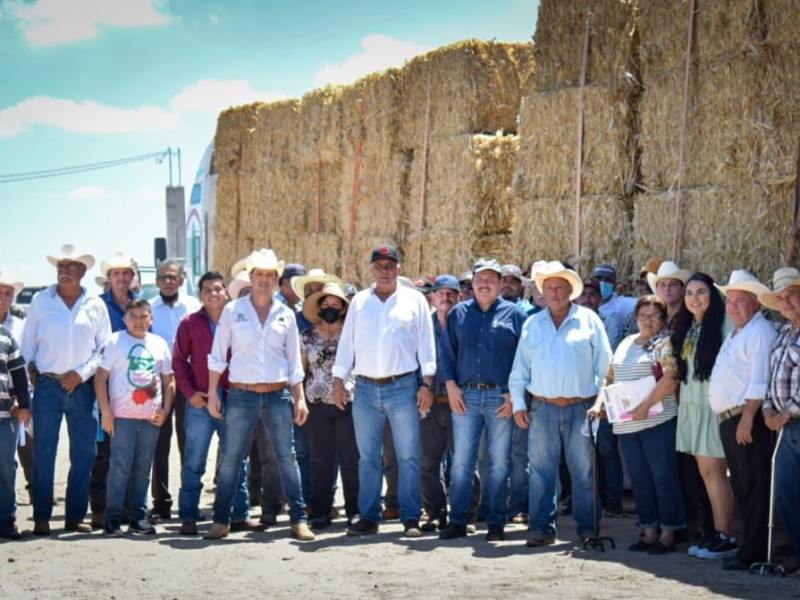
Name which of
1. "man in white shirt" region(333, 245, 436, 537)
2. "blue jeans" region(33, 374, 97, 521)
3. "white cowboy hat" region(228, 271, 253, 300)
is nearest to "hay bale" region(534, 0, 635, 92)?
"man in white shirt" region(333, 245, 436, 537)

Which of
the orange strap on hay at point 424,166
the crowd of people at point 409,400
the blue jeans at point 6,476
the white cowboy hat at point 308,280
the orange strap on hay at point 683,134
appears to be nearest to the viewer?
the crowd of people at point 409,400

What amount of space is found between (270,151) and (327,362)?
831 centimetres

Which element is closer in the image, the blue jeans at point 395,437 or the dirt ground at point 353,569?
the dirt ground at point 353,569

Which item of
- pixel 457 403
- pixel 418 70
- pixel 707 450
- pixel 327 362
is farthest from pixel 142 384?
pixel 418 70

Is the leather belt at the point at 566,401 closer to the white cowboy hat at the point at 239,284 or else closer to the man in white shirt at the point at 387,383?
the man in white shirt at the point at 387,383

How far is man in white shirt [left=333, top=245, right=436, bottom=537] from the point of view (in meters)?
10.1

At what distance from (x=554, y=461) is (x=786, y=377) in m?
2.04

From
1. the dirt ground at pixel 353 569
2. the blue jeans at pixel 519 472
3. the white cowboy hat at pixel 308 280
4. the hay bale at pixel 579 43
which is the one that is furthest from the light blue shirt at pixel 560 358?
the hay bale at pixel 579 43

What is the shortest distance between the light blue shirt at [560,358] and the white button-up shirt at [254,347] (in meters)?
1.78

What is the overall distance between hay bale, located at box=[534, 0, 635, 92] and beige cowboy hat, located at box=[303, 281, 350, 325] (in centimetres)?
329

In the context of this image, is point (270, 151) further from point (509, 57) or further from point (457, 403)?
point (457, 403)

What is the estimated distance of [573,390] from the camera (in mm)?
9438

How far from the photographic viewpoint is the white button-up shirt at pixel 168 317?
11570 millimetres

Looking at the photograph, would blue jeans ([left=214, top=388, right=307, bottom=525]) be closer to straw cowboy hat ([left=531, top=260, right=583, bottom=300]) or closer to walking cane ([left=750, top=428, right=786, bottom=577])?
straw cowboy hat ([left=531, top=260, right=583, bottom=300])
